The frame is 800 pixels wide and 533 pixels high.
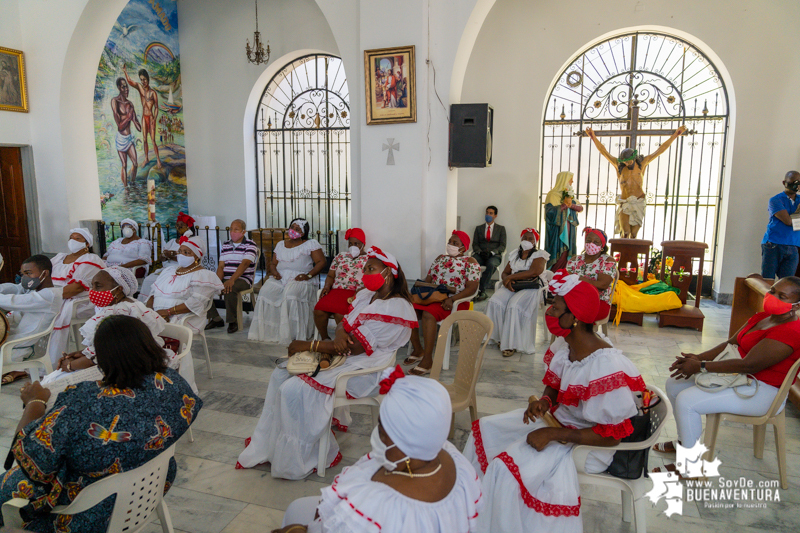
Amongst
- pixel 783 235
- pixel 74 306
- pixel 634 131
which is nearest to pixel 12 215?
pixel 74 306

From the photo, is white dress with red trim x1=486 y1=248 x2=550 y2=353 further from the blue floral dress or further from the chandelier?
the chandelier

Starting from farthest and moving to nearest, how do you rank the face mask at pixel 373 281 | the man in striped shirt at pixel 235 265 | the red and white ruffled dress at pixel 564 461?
the man in striped shirt at pixel 235 265 < the face mask at pixel 373 281 < the red and white ruffled dress at pixel 564 461

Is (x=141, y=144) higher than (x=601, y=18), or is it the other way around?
(x=601, y=18)

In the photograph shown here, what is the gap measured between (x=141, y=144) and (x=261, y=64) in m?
2.61

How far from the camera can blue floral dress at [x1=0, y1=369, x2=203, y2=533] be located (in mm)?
1948

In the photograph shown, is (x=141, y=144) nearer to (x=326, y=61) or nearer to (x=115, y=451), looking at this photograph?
(x=326, y=61)

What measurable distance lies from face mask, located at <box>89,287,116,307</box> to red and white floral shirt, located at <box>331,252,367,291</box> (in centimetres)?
261

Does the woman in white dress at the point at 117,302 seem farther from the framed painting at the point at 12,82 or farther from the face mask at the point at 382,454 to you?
the framed painting at the point at 12,82

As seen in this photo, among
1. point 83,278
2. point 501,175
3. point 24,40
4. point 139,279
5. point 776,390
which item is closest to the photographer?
point 776,390

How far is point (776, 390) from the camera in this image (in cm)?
298

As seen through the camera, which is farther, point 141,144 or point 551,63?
point 141,144

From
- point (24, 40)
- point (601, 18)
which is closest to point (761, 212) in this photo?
point (601, 18)

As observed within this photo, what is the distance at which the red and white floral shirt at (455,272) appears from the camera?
18.2 feet

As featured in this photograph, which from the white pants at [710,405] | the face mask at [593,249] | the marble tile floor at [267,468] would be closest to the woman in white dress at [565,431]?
the marble tile floor at [267,468]
